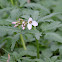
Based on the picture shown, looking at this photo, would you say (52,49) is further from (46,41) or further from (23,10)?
(23,10)

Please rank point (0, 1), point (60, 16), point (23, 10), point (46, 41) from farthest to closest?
point (60, 16), point (46, 41), point (0, 1), point (23, 10)

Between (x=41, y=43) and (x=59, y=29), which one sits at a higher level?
(x=59, y=29)

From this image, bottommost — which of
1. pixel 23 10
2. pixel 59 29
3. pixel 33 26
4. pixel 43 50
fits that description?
pixel 43 50

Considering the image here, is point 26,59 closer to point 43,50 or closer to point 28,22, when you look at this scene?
point 28,22

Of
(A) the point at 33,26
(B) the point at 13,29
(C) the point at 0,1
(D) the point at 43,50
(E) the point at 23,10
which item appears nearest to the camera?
(B) the point at 13,29

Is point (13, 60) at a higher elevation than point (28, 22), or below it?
below

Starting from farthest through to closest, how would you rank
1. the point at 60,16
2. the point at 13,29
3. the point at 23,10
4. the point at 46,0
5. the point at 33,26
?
the point at 46,0 < the point at 60,16 < the point at 23,10 < the point at 33,26 < the point at 13,29

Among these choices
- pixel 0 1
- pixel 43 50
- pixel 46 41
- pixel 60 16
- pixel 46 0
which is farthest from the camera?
pixel 46 0

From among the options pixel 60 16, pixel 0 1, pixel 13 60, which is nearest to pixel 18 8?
pixel 0 1

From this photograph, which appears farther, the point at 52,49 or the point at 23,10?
the point at 52,49

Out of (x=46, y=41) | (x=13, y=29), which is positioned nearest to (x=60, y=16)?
(x=46, y=41)
